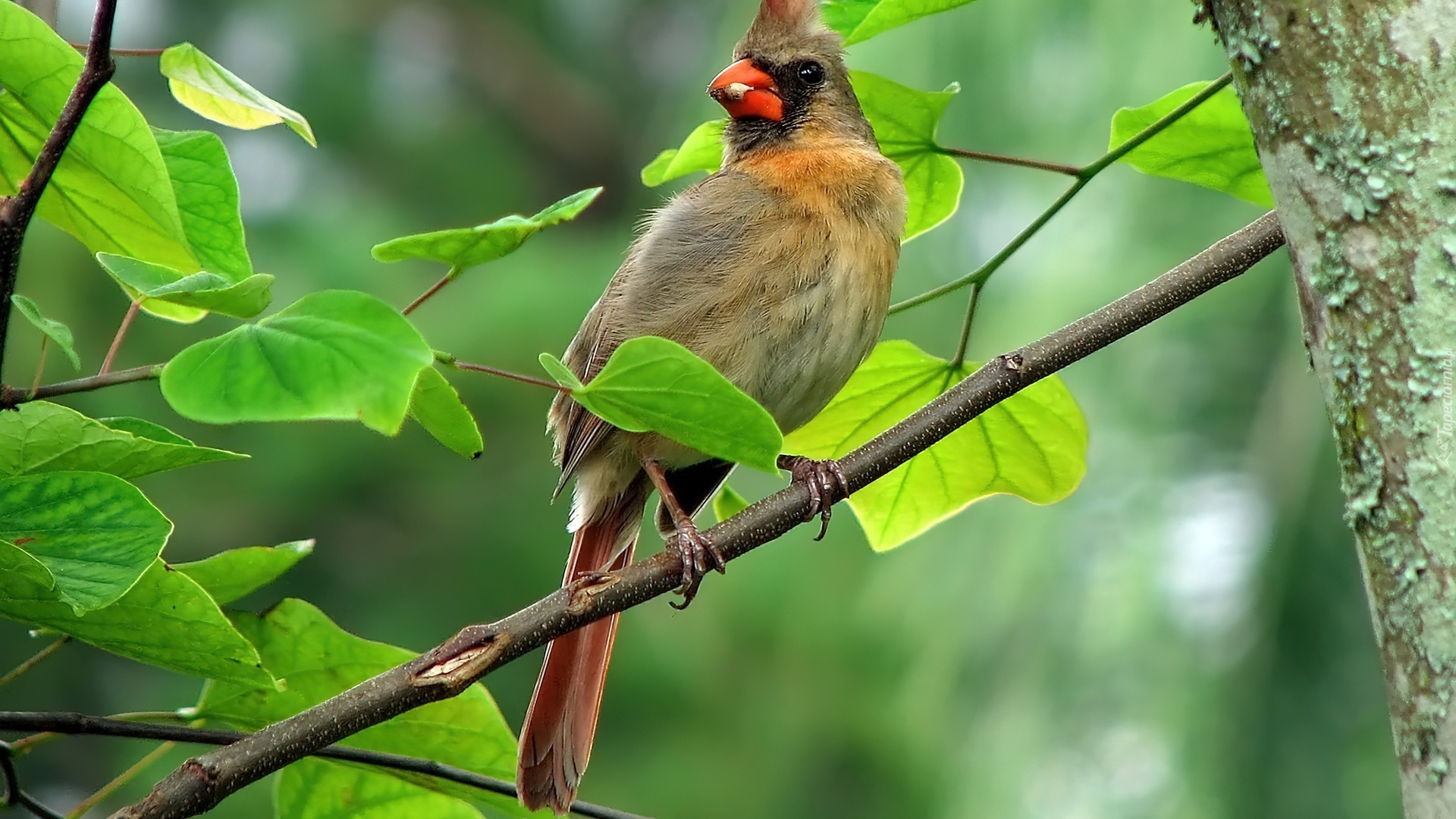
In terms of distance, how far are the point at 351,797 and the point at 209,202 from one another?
0.62 m

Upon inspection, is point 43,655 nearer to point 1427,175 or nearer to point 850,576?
point 1427,175

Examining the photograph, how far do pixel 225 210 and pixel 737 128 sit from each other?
1.39m

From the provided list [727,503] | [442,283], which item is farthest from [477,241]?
[727,503]

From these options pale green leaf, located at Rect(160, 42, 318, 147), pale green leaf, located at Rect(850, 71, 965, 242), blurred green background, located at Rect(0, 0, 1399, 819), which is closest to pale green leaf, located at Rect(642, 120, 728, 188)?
pale green leaf, located at Rect(850, 71, 965, 242)

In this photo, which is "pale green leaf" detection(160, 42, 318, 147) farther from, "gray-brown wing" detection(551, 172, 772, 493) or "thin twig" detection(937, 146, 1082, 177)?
"gray-brown wing" detection(551, 172, 772, 493)

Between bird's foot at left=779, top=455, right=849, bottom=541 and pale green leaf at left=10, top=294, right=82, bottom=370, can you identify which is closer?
pale green leaf at left=10, top=294, right=82, bottom=370

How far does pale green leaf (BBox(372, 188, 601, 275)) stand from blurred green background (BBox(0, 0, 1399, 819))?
2034mm

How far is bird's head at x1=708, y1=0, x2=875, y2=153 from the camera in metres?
2.57

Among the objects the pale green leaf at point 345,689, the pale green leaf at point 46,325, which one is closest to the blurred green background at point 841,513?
the pale green leaf at point 345,689

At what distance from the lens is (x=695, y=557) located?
1788mm

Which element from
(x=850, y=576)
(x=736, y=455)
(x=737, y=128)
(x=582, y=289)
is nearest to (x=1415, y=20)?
(x=736, y=455)

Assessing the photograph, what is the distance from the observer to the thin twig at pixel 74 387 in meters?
1.03

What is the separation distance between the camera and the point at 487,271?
8.85m

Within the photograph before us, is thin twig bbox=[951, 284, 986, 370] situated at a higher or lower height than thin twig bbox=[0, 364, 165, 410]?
lower
